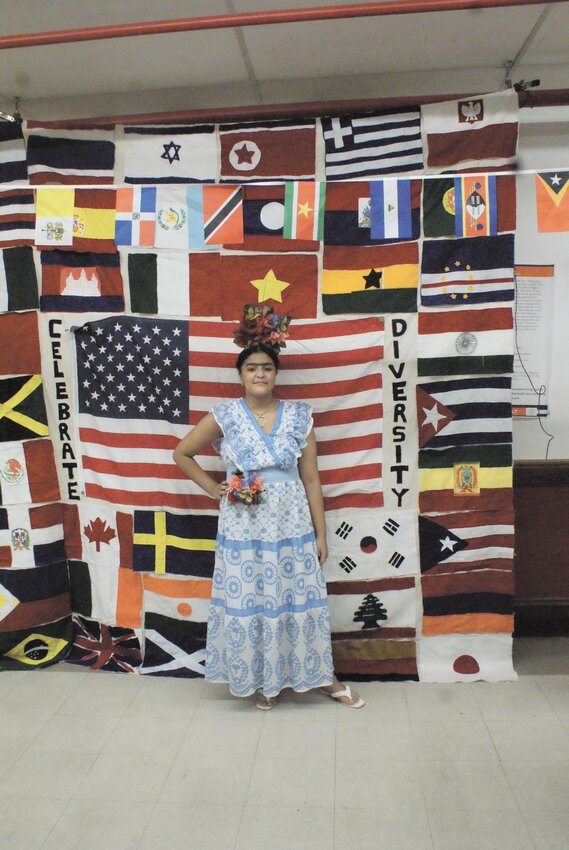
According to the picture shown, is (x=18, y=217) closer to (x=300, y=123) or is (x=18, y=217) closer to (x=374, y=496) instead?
(x=300, y=123)

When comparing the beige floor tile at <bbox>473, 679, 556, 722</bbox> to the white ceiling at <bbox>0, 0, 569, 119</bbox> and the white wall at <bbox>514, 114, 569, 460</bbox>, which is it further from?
the white ceiling at <bbox>0, 0, 569, 119</bbox>

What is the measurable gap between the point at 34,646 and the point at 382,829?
1965 millimetres

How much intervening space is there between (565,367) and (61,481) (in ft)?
8.52

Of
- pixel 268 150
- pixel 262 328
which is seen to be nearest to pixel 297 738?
pixel 262 328

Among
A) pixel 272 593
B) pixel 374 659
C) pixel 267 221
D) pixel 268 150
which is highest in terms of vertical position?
pixel 268 150

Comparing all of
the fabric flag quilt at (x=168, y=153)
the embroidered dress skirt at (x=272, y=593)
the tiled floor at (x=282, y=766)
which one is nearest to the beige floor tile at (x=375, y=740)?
the tiled floor at (x=282, y=766)

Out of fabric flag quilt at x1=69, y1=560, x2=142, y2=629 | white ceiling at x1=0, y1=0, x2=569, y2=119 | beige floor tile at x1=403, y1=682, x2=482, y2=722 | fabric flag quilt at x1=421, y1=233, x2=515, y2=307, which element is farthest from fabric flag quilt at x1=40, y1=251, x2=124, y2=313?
beige floor tile at x1=403, y1=682, x2=482, y2=722

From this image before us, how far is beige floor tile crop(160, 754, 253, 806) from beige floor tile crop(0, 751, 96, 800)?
0.36m

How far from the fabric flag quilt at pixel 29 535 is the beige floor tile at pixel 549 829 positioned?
2366 mm

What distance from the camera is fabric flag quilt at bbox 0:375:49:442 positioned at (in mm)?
3064

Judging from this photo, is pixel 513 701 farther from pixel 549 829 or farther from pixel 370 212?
pixel 370 212

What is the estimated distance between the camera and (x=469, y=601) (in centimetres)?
298

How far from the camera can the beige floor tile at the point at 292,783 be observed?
2211mm

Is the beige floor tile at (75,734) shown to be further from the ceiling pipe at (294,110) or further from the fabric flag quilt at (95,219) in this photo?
the ceiling pipe at (294,110)
